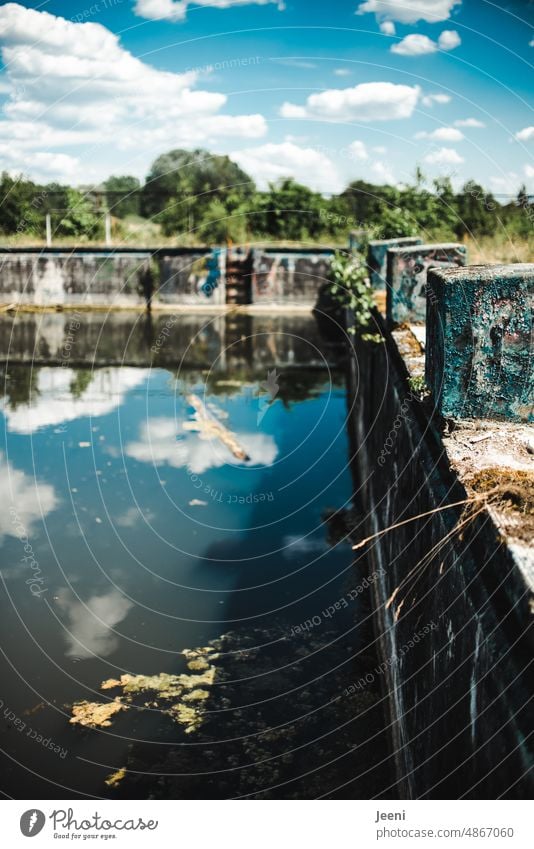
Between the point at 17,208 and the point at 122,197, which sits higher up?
the point at 122,197

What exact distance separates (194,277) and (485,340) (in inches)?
740

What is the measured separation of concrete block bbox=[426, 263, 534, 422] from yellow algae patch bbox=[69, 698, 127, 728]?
2817mm

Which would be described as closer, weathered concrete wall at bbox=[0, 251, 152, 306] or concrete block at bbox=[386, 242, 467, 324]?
concrete block at bbox=[386, 242, 467, 324]

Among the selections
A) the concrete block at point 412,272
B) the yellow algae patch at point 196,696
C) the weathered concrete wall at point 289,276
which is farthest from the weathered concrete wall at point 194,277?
the yellow algae patch at point 196,696

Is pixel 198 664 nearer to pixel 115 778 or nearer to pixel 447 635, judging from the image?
pixel 115 778

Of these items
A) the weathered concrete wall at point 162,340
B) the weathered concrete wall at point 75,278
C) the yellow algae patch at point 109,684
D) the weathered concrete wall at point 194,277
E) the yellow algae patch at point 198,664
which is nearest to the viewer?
the yellow algae patch at point 109,684

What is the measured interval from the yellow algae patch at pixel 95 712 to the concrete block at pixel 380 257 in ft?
18.3

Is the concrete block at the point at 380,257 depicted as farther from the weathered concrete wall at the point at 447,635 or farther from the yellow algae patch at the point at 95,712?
the yellow algae patch at the point at 95,712

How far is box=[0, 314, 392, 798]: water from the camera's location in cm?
421

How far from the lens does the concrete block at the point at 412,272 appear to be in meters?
6.25

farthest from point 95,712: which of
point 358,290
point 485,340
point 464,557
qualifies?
point 358,290

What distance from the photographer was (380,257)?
943 cm

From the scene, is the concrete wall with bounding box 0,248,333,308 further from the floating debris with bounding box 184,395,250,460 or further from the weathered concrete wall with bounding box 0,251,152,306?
the floating debris with bounding box 184,395,250,460

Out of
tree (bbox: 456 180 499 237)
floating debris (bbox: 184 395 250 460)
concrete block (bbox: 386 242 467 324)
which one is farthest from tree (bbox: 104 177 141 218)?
concrete block (bbox: 386 242 467 324)
